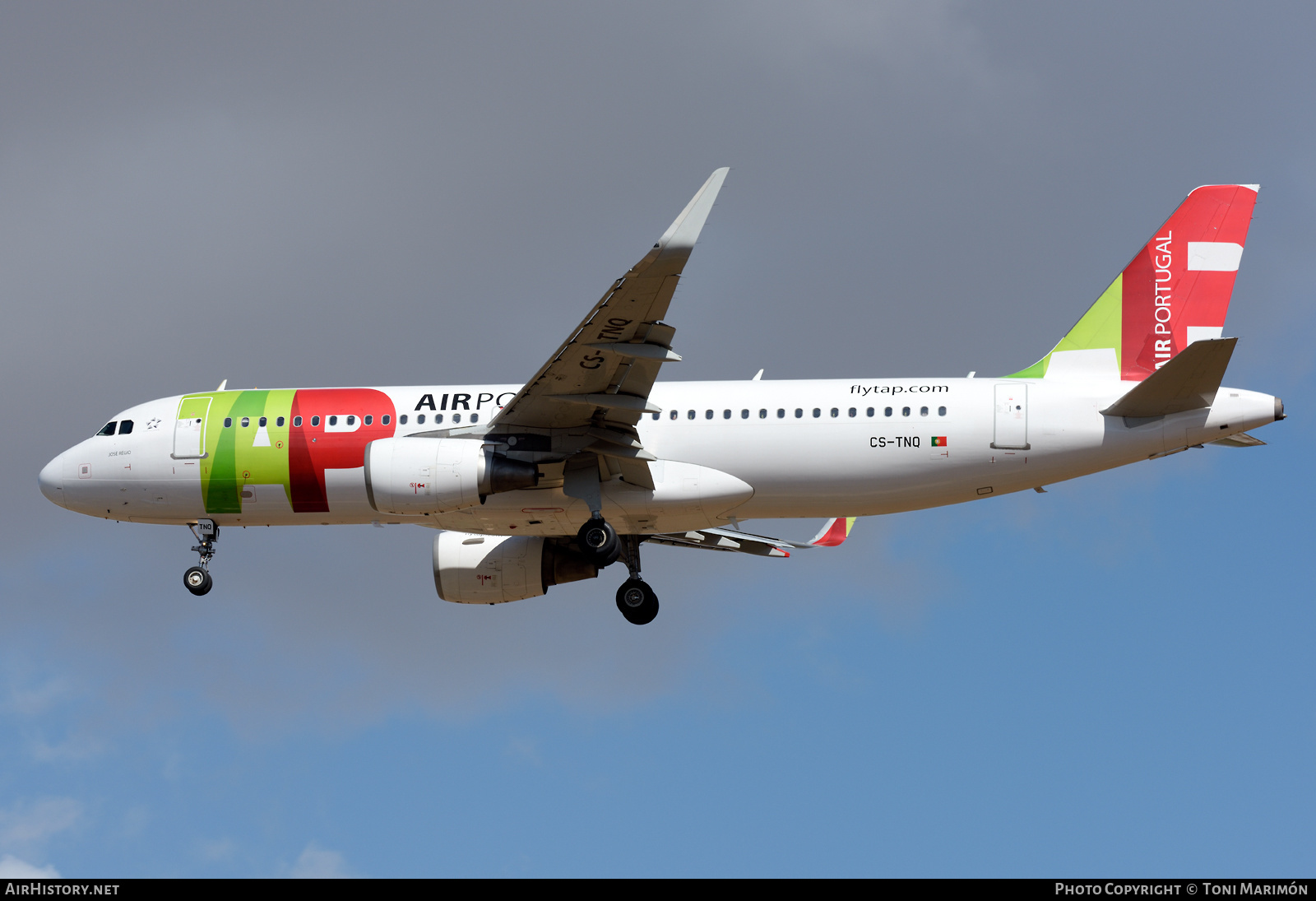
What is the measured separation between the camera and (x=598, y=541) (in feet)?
91.7

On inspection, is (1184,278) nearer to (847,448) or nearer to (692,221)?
(847,448)

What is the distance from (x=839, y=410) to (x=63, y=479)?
15.9 m

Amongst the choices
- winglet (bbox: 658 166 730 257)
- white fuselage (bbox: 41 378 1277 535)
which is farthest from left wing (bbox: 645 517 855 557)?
winglet (bbox: 658 166 730 257)

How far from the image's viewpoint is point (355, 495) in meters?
29.5

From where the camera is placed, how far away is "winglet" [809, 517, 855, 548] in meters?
33.8

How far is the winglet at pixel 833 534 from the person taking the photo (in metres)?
33.8

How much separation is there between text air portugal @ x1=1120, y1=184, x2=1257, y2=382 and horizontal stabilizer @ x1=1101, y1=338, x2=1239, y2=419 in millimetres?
1982

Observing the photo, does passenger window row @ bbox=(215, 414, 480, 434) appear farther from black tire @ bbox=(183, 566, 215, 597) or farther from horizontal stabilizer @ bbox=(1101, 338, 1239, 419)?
horizontal stabilizer @ bbox=(1101, 338, 1239, 419)

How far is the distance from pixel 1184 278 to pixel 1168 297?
0.53 metres

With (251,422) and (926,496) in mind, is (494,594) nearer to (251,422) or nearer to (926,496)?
(251,422)

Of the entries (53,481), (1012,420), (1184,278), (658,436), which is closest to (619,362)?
(658,436)

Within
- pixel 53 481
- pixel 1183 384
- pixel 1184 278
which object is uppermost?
pixel 1184 278

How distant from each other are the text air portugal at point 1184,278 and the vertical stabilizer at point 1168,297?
2 centimetres

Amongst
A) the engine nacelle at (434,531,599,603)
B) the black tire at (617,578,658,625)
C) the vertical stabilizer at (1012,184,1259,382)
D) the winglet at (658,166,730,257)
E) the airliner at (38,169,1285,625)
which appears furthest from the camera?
the engine nacelle at (434,531,599,603)
